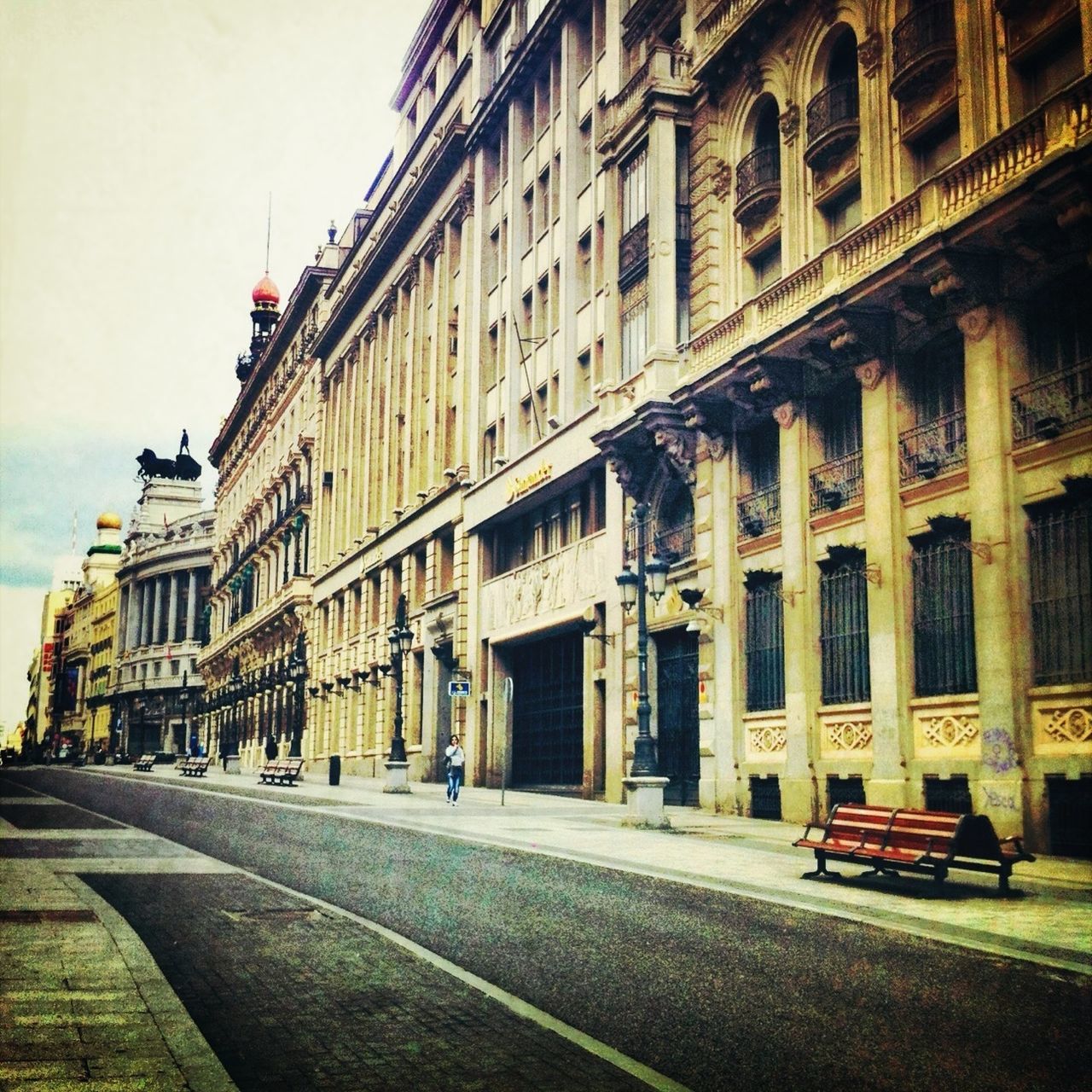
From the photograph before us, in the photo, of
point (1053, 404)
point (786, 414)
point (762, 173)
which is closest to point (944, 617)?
point (1053, 404)

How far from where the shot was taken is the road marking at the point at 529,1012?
659 centimetres

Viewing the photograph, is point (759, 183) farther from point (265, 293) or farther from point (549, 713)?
point (265, 293)

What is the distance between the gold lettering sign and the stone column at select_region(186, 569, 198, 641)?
102 metres

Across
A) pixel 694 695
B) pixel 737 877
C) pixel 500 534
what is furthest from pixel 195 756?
pixel 737 877

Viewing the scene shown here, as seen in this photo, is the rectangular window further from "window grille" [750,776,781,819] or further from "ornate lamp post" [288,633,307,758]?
"ornate lamp post" [288,633,307,758]

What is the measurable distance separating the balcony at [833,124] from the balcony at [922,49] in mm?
1701

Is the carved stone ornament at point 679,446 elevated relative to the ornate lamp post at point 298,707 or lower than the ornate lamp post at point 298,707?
elevated

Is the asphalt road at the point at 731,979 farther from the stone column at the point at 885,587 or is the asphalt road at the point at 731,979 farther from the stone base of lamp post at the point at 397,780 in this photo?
the stone base of lamp post at the point at 397,780

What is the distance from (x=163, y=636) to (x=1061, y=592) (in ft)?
426

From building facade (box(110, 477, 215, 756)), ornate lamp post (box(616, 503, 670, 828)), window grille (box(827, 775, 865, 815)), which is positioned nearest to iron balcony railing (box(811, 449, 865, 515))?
ornate lamp post (box(616, 503, 670, 828))

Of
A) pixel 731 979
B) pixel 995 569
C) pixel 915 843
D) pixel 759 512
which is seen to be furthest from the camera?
pixel 759 512

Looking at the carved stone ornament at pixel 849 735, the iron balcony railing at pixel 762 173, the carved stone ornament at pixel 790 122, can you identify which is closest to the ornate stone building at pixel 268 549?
the iron balcony railing at pixel 762 173

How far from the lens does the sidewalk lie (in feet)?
38.1

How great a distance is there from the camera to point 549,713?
39.5 m
